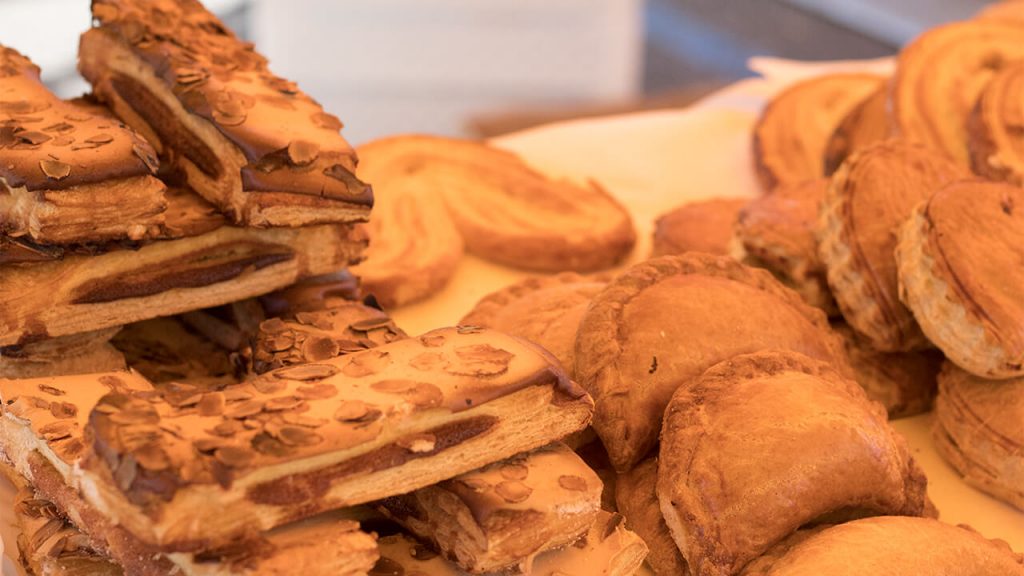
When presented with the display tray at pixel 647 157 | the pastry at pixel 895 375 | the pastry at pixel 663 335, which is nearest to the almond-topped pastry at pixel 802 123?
the display tray at pixel 647 157

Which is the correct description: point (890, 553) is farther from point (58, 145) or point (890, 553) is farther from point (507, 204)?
point (507, 204)

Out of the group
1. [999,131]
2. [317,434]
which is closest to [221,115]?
[317,434]

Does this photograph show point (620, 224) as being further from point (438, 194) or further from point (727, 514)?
point (727, 514)

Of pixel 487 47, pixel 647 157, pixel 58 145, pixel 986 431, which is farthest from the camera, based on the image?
pixel 487 47

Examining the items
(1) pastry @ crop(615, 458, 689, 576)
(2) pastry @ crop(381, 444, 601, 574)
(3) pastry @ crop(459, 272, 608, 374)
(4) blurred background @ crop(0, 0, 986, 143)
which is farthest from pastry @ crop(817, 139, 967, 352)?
(4) blurred background @ crop(0, 0, 986, 143)

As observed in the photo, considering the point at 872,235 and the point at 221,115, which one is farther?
the point at 872,235

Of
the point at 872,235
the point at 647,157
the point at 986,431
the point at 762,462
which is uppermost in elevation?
the point at 872,235

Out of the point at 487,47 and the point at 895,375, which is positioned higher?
the point at 895,375
